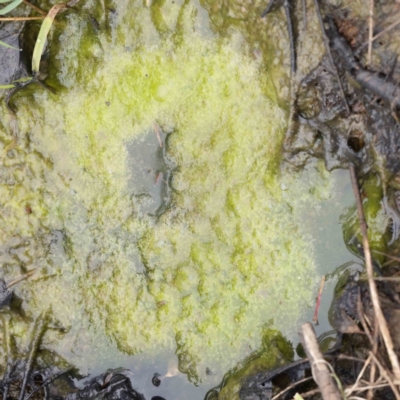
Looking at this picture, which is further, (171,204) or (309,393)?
(171,204)

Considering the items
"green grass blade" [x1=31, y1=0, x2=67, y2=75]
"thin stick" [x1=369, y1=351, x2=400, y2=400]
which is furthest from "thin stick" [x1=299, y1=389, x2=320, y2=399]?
"green grass blade" [x1=31, y1=0, x2=67, y2=75]

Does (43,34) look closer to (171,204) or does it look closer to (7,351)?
(171,204)

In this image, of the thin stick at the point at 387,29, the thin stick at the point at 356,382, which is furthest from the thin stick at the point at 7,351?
the thin stick at the point at 387,29

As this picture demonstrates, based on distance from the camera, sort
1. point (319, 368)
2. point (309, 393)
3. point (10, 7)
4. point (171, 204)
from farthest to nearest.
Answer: point (171, 204)
point (10, 7)
point (309, 393)
point (319, 368)

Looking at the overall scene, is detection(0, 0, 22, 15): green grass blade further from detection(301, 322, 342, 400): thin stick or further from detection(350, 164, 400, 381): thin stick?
detection(301, 322, 342, 400): thin stick

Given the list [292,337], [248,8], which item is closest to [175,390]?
[292,337]

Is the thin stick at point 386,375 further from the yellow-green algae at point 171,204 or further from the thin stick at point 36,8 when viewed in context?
the thin stick at point 36,8

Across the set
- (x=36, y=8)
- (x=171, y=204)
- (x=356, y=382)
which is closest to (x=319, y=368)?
(x=356, y=382)
